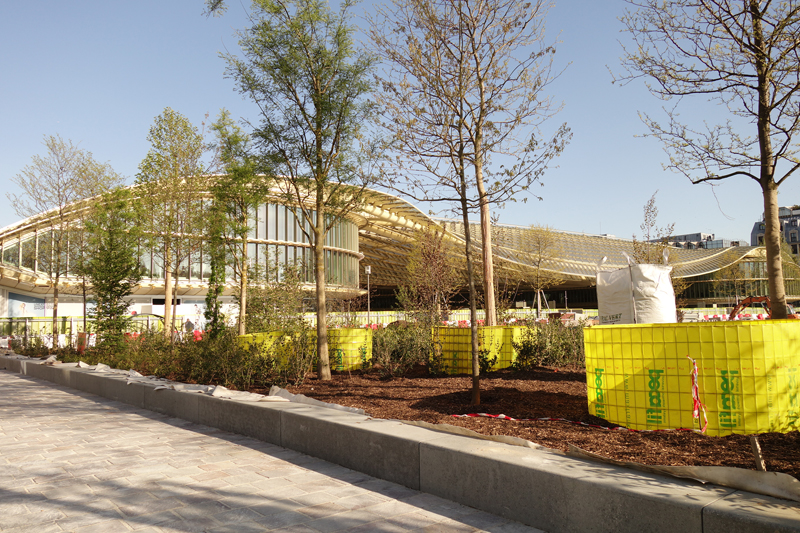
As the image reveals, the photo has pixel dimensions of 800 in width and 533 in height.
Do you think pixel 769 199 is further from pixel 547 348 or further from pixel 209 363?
pixel 209 363

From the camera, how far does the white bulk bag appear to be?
30.3ft

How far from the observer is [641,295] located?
30.5ft

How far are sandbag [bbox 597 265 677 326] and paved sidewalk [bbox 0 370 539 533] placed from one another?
628 centimetres

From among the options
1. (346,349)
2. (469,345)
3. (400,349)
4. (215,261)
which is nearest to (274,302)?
(215,261)

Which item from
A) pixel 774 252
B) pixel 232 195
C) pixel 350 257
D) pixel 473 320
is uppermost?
pixel 350 257

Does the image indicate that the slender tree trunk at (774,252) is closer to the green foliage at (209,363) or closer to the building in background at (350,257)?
the green foliage at (209,363)

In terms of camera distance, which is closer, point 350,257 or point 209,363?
point 209,363

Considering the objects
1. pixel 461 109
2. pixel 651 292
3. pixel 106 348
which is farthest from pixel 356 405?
pixel 106 348

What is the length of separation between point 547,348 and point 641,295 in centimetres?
179

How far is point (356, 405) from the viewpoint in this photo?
20.8 feet

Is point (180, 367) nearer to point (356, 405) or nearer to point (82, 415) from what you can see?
point (82, 415)

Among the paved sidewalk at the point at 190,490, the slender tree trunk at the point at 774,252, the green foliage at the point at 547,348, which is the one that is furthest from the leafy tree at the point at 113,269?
the slender tree trunk at the point at 774,252

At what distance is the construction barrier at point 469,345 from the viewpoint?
928 centimetres

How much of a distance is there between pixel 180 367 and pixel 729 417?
8442 mm
